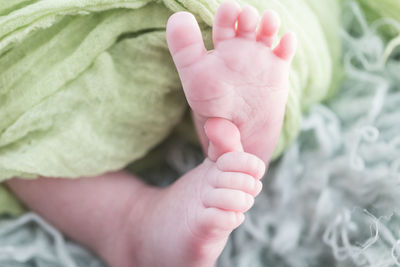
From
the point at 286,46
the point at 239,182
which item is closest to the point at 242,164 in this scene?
the point at 239,182

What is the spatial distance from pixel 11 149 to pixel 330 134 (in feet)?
1.66

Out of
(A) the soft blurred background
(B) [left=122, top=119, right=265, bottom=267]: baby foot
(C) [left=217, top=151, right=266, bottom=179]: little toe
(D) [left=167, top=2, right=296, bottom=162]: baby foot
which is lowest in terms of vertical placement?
(A) the soft blurred background

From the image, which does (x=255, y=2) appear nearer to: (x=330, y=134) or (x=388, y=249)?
(x=330, y=134)

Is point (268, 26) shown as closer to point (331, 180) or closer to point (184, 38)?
point (184, 38)

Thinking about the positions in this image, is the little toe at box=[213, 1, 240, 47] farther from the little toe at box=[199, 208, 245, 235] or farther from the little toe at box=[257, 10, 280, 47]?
the little toe at box=[199, 208, 245, 235]

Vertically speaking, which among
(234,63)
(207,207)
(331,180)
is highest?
(234,63)

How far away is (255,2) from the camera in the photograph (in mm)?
638

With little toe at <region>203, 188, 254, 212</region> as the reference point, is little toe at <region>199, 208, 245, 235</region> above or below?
below

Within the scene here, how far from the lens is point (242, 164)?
0.54 metres

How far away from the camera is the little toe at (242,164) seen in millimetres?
539

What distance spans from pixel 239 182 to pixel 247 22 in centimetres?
18

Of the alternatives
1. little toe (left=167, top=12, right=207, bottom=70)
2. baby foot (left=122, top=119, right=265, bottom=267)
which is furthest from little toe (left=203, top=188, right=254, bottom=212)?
little toe (left=167, top=12, right=207, bottom=70)

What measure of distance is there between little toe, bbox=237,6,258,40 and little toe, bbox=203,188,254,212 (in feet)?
0.59

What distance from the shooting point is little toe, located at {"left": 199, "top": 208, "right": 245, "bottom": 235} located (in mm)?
528
